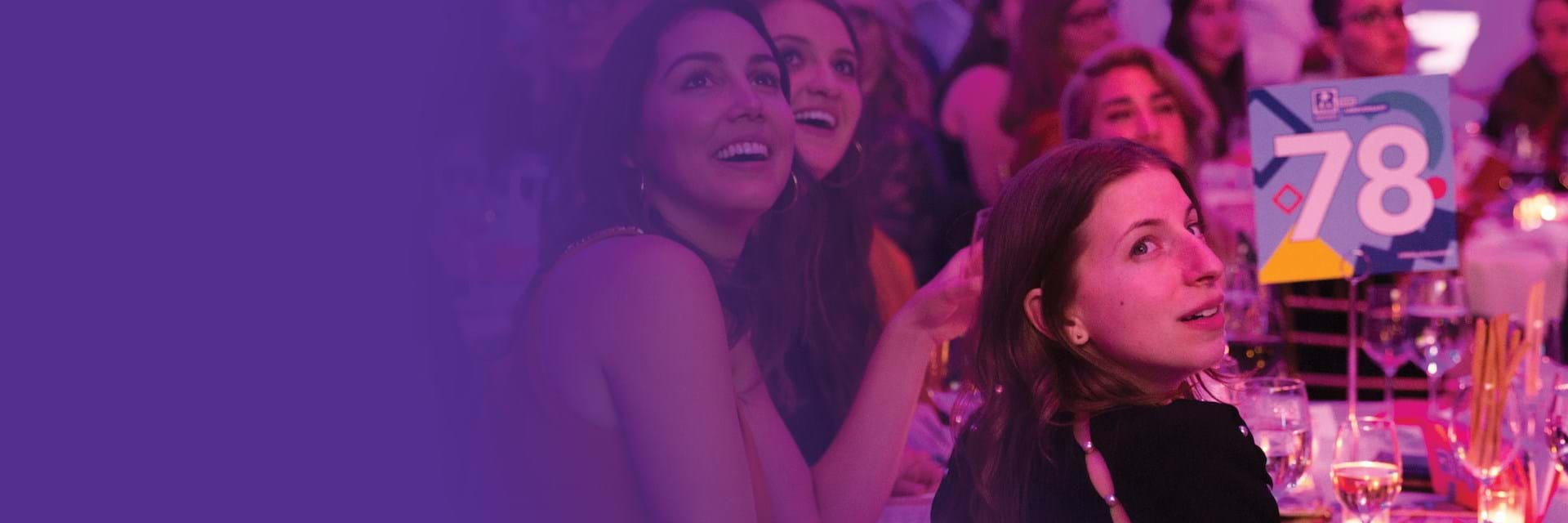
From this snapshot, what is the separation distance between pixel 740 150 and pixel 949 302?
1.04 ft

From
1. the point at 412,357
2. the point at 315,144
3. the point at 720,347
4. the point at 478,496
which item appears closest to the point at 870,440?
the point at 720,347

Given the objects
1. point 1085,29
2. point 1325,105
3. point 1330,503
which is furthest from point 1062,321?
point 1085,29

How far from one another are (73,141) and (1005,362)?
2.83 ft

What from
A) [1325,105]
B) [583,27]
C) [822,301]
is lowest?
[822,301]

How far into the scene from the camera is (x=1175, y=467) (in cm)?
112

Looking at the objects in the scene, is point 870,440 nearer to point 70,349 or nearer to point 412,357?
point 412,357

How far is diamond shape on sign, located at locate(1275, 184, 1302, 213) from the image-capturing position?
5.89 ft

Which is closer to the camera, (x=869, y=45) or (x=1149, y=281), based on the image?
(x=1149, y=281)

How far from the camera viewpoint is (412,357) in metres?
0.98

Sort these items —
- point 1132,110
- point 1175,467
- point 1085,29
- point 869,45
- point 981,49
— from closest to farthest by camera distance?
1. point 1175,467
2. point 1132,110
3. point 869,45
4. point 1085,29
5. point 981,49

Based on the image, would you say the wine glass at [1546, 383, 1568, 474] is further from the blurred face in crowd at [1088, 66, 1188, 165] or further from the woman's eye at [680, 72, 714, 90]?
the blurred face in crowd at [1088, 66, 1188, 165]

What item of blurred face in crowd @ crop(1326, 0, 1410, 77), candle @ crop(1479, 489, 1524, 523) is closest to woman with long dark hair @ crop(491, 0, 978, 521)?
candle @ crop(1479, 489, 1524, 523)

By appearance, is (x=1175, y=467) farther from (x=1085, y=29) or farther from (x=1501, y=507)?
(x=1085, y=29)

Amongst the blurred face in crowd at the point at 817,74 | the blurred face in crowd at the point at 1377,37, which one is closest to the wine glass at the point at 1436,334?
the blurred face in crowd at the point at 817,74
